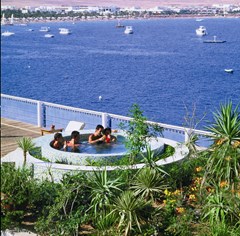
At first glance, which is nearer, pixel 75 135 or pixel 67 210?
pixel 67 210

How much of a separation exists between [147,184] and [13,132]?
24.9 feet

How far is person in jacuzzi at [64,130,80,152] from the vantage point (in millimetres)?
11197

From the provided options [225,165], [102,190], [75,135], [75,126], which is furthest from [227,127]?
[75,126]

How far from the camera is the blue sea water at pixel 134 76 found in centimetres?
2068

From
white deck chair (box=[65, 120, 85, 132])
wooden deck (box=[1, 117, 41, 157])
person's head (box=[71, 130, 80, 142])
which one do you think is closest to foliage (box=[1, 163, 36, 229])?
person's head (box=[71, 130, 80, 142])

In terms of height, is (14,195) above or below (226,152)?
below

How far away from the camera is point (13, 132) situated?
50.9ft

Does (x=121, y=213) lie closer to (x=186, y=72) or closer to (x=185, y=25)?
(x=186, y=72)

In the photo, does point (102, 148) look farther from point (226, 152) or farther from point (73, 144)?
point (226, 152)

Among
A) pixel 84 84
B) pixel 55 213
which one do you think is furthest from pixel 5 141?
pixel 84 84

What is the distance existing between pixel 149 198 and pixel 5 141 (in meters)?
6.47

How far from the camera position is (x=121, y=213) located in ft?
26.0

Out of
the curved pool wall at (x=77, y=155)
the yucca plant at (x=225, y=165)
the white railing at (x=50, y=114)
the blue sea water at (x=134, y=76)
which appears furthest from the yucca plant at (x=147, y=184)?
the white railing at (x=50, y=114)

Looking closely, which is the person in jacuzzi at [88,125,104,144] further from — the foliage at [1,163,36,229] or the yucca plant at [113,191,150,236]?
Result: the yucca plant at [113,191,150,236]
